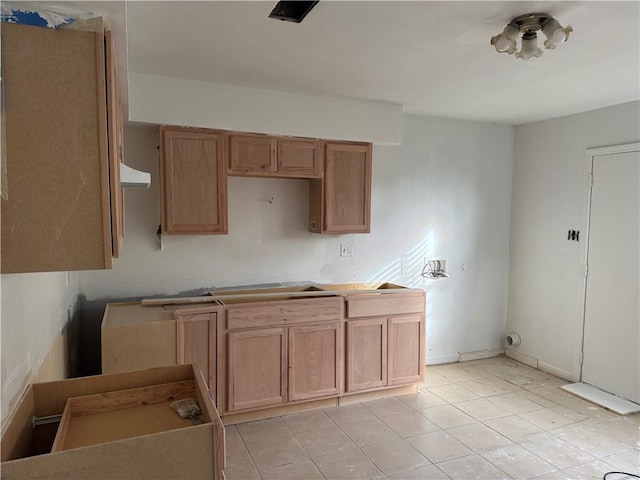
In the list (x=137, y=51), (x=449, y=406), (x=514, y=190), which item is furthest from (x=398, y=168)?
(x=137, y=51)

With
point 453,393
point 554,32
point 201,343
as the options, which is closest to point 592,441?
point 453,393

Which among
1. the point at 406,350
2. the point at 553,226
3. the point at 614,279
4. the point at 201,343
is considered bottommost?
the point at 406,350

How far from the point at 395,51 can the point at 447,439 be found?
2475 mm

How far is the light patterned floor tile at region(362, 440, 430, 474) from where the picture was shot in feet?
8.63

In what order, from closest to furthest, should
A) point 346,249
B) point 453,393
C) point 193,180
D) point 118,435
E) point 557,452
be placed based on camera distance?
point 118,435 < point 557,452 < point 193,180 < point 453,393 < point 346,249

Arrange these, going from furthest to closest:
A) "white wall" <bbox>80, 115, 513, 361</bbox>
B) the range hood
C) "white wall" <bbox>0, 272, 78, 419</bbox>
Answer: "white wall" <bbox>80, 115, 513, 361</bbox> < the range hood < "white wall" <bbox>0, 272, 78, 419</bbox>

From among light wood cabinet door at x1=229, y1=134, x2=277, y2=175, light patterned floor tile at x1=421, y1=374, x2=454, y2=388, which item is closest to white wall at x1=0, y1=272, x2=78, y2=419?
light wood cabinet door at x1=229, y1=134, x2=277, y2=175

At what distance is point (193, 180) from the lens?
3.17 m

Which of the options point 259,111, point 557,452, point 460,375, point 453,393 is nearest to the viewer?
point 557,452

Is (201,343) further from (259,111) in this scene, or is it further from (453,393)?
(453,393)

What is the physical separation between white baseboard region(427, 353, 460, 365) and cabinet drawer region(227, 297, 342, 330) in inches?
59.6

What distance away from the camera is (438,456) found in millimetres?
2740

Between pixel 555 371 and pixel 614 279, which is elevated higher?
pixel 614 279

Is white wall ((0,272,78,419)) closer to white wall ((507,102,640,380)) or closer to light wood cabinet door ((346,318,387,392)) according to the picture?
light wood cabinet door ((346,318,387,392))
